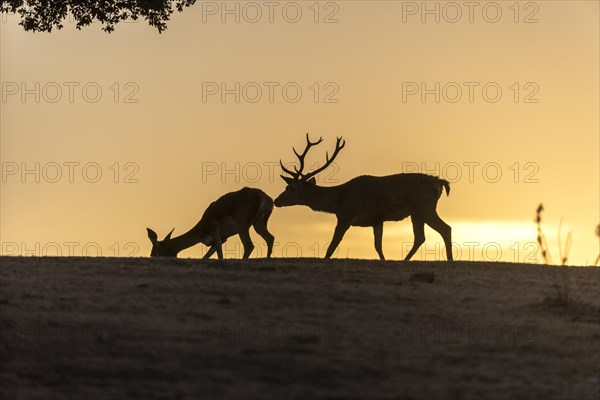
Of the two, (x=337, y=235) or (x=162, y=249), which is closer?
(x=337, y=235)

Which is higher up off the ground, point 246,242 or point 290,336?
point 246,242

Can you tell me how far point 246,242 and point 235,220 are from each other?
0.56 meters

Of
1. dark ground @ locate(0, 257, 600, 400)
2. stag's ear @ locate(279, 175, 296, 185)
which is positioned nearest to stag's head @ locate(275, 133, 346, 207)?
stag's ear @ locate(279, 175, 296, 185)

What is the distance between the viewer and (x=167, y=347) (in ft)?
41.4

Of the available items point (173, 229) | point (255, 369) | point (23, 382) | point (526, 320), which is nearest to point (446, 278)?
point (526, 320)

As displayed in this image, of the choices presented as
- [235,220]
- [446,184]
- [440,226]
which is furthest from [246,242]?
[446,184]

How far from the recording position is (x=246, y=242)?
26.9m

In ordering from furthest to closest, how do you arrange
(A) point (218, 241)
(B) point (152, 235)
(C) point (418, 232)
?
(B) point (152, 235) → (A) point (218, 241) → (C) point (418, 232)

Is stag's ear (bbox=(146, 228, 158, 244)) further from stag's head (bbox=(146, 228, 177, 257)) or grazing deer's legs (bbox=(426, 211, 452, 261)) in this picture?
grazing deer's legs (bbox=(426, 211, 452, 261))

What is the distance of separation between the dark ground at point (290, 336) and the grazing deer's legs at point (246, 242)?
29.8 feet

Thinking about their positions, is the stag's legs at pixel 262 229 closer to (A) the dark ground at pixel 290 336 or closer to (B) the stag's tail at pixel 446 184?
(B) the stag's tail at pixel 446 184

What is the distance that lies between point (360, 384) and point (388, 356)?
0.93 m

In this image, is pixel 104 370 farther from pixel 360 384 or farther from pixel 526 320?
pixel 526 320

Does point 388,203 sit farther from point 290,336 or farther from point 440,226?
point 290,336
